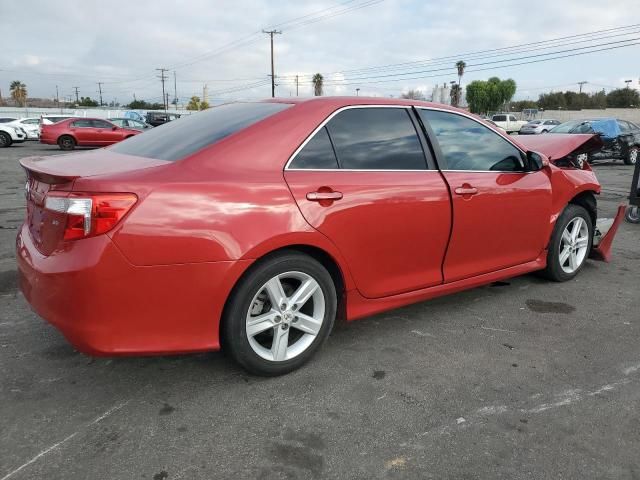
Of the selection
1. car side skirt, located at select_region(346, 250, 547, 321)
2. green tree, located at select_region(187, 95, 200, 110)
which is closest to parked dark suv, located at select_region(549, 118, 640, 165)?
car side skirt, located at select_region(346, 250, 547, 321)

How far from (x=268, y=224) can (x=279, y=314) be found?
0.52 meters

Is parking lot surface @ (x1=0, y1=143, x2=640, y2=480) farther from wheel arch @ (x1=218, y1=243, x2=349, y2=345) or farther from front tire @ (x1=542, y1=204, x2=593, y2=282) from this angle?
front tire @ (x1=542, y1=204, x2=593, y2=282)

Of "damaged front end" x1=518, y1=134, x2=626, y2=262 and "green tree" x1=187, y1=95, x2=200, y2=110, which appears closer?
"damaged front end" x1=518, y1=134, x2=626, y2=262

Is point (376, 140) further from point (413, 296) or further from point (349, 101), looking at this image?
point (413, 296)

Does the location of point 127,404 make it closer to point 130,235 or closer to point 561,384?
point 130,235

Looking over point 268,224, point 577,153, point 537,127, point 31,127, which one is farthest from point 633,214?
point 537,127

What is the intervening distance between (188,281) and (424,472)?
53.3 inches

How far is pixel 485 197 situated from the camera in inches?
144

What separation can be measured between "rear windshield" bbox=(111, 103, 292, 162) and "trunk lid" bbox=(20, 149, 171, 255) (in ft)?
0.46

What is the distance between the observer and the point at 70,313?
93.7 inches

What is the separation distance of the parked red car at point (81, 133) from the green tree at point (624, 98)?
255 feet

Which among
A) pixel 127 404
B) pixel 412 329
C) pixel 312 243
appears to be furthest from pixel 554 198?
pixel 127 404

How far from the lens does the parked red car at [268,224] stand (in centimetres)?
237

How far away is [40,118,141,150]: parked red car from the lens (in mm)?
21688
